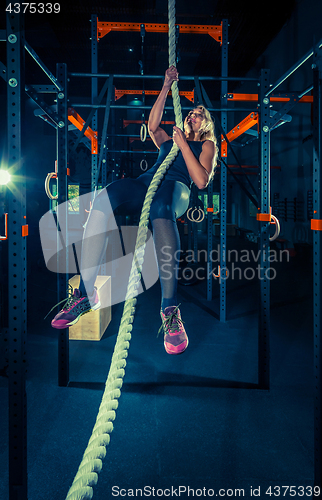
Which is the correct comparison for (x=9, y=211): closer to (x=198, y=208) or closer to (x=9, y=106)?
(x=9, y=106)

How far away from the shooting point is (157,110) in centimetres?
181

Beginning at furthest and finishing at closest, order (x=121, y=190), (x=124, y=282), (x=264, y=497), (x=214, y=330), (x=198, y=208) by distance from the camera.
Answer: (x=124, y=282)
(x=198, y=208)
(x=214, y=330)
(x=121, y=190)
(x=264, y=497)

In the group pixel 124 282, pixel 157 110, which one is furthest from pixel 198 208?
pixel 157 110

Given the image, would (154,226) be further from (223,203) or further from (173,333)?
(223,203)

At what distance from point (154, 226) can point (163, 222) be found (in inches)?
1.8

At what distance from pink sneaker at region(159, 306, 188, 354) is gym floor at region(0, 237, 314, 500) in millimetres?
610

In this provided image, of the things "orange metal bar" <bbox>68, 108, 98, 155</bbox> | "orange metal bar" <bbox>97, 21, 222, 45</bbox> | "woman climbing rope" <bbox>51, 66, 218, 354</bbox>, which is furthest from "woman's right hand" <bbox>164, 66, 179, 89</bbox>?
"orange metal bar" <bbox>97, 21, 222, 45</bbox>

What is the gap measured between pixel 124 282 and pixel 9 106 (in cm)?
Answer: 426

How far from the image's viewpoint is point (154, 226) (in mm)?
1515

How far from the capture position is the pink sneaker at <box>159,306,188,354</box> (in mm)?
1481

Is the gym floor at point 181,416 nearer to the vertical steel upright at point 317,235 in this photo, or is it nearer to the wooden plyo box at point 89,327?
the wooden plyo box at point 89,327

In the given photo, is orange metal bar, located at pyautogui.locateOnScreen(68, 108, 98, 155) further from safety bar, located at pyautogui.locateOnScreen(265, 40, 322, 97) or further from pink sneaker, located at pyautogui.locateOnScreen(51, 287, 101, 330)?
pink sneaker, located at pyautogui.locateOnScreen(51, 287, 101, 330)

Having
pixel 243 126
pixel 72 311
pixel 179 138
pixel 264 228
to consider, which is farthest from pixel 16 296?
pixel 243 126

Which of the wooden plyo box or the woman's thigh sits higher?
the woman's thigh
